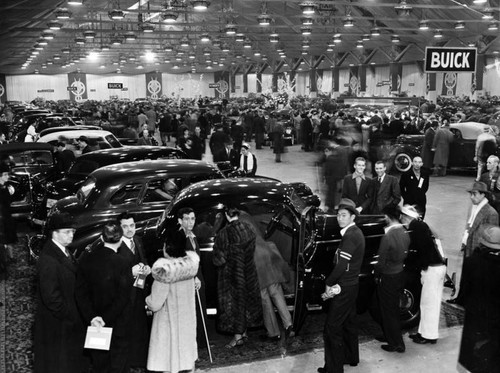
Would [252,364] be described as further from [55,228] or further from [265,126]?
[265,126]

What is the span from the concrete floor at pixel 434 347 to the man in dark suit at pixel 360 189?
5.48ft

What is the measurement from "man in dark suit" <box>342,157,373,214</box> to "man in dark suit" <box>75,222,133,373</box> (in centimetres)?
491

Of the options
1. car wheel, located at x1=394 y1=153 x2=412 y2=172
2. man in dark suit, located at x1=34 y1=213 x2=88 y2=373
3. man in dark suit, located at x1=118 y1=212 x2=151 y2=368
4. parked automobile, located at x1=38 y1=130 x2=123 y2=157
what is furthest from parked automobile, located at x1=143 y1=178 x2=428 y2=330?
car wheel, located at x1=394 y1=153 x2=412 y2=172

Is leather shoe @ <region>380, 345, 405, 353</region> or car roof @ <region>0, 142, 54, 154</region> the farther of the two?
car roof @ <region>0, 142, 54, 154</region>

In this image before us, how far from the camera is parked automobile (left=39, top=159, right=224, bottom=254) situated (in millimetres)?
8281

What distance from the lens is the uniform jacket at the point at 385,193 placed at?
351 inches

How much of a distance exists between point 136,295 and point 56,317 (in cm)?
79

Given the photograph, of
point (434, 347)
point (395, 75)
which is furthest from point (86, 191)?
point (395, 75)

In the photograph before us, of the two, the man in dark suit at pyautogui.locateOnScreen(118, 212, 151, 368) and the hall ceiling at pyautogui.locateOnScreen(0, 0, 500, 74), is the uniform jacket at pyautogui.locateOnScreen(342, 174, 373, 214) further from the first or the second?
the hall ceiling at pyautogui.locateOnScreen(0, 0, 500, 74)

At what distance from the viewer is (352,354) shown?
596cm

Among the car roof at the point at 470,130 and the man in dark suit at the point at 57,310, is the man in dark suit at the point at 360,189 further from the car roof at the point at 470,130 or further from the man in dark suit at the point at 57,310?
the car roof at the point at 470,130

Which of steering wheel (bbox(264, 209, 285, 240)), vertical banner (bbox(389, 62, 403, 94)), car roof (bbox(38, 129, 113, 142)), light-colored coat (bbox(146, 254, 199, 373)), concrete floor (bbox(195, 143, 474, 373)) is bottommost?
concrete floor (bbox(195, 143, 474, 373))

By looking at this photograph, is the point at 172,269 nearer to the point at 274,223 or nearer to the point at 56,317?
the point at 56,317

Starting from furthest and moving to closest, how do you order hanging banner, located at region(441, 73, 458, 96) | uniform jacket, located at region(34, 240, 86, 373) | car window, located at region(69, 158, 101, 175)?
hanging banner, located at region(441, 73, 458, 96) → car window, located at region(69, 158, 101, 175) → uniform jacket, located at region(34, 240, 86, 373)
